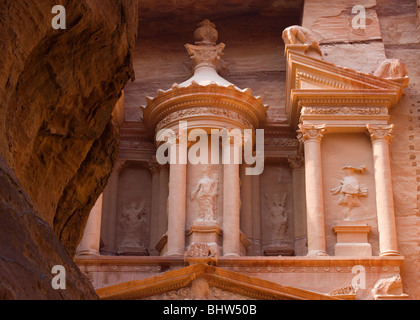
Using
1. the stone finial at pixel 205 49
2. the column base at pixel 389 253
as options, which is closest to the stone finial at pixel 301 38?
the stone finial at pixel 205 49

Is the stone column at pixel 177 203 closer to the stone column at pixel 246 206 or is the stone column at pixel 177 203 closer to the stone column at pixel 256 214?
the stone column at pixel 246 206

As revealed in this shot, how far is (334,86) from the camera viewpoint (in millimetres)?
23641

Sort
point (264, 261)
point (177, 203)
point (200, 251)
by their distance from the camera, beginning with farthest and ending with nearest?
point (177, 203) < point (264, 261) < point (200, 251)

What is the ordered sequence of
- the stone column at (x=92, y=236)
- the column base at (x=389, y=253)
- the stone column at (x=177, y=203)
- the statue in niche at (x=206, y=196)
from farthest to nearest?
the statue in niche at (x=206, y=196) → the stone column at (x=177, y=203) → the stone column at (x=92, y=236) → the column base at (x=389, y=253)

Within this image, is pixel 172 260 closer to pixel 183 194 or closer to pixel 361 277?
pixel 183 194

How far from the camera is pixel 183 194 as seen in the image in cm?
2275

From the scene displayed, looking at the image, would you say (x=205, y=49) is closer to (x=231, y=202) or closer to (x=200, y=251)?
(x=231, y=202)

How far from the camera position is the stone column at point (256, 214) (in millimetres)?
23737

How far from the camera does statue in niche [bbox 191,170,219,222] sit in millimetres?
22500

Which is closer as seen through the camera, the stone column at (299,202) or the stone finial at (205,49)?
the stone column at (299,202)

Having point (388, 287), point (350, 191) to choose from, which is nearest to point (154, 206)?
point (350, 191)

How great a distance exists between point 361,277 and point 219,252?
3.48 metres

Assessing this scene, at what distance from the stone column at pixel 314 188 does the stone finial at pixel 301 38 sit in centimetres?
267

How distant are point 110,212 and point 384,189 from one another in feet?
24.6
